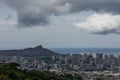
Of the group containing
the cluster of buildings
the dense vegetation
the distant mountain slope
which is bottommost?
the dense vegetation

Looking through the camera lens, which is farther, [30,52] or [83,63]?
[30,52]

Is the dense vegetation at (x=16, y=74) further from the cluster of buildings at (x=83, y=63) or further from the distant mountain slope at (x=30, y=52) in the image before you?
the distant mountain slope at (x=30, y=52)

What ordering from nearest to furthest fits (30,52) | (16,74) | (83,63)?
(16,74) → (83,63) → (30,52)

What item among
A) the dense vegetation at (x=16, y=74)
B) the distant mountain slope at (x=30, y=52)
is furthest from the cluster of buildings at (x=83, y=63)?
the dense vegetation at (x=16, y=74)

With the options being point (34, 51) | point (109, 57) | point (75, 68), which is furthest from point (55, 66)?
point (34, 51)

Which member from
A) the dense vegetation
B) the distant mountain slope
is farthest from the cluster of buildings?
the dense vegetation

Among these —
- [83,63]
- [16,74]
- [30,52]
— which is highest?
[30,52]

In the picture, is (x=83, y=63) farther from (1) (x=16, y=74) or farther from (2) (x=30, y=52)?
(1) (x=16, y=74)

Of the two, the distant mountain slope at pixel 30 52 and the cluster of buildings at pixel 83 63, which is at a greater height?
the distant mountain slope at pixel 30 52

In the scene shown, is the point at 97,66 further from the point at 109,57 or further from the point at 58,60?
the point at 58,60

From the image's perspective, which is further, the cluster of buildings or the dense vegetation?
Result: the cluster of buildings

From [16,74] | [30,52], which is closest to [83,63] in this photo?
[30,52]

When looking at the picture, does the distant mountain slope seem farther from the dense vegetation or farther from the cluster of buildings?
the dense vegetation
